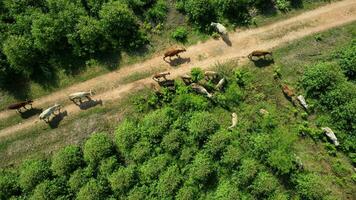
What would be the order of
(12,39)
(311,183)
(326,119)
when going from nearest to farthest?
(311,183) → (326,119) → (12,39)

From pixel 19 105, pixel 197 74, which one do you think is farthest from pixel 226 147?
pixel 19 105

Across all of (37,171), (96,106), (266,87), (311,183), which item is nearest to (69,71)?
(96,106)

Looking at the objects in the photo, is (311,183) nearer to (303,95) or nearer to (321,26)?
(303,95)

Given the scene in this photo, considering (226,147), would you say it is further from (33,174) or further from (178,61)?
(33,174)

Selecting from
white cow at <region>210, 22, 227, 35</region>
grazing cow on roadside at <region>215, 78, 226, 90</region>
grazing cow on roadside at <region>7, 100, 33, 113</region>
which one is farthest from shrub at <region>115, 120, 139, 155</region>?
white cow at <region>210, 22, 227, 35</region>

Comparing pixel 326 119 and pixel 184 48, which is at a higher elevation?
pixel 184 48

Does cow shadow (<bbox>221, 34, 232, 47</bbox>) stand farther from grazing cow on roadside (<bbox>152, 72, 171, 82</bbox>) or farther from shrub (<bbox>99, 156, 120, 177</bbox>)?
shrub (<bbox>99, 156, 120, 177</bbox>)
